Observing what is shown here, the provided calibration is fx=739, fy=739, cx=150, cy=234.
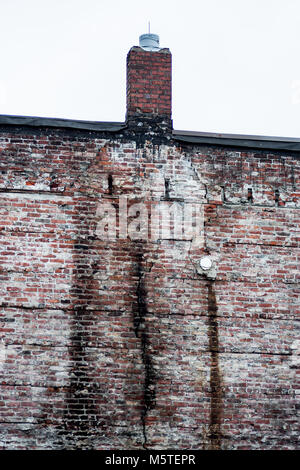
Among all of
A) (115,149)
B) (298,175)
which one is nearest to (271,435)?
(298,175)

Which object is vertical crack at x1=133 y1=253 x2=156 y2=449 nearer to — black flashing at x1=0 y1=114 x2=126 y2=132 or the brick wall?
the brick wall

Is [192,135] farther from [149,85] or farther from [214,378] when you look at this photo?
[214,378]

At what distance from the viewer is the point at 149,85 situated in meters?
10.4

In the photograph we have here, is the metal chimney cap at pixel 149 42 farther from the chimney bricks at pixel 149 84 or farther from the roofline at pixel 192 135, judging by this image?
the roofline at pixel 192 135

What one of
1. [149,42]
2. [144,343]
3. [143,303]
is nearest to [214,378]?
[144,343]

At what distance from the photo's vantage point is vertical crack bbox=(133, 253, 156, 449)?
368 inches

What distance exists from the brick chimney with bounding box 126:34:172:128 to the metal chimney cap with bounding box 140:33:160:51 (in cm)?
5

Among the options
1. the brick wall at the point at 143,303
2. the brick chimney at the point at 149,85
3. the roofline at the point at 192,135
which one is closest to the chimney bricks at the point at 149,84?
the brick chimney at the point at 149,85

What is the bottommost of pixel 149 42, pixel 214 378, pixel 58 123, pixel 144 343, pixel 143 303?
pixel 214 378

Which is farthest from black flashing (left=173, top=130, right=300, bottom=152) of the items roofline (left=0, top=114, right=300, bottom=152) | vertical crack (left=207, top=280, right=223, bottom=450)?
vertical crack (left=207, top=280, right=223, bottom=450)

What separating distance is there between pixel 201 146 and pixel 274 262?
1.89 metres

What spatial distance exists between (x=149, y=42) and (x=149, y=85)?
28.2 inches
